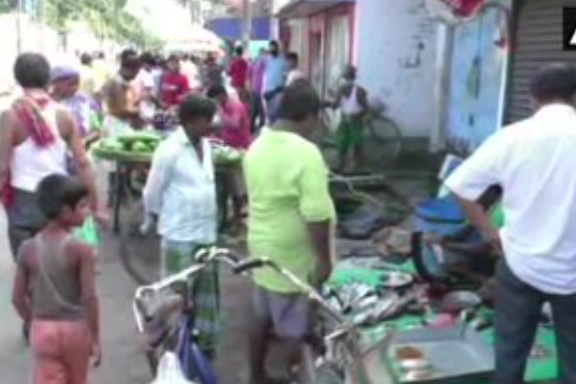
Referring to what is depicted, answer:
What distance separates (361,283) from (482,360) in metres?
1.96

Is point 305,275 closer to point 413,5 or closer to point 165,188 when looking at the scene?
point 165,188

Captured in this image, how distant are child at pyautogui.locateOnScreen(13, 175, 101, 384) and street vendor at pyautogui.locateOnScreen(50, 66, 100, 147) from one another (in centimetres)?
257

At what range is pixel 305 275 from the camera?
185 inches

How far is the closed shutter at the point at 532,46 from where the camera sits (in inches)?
375

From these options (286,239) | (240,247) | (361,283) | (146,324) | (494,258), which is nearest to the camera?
(146,324)

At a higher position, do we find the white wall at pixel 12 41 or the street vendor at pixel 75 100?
the street vendor at pixel 75 100

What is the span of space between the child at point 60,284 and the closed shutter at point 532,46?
606cm

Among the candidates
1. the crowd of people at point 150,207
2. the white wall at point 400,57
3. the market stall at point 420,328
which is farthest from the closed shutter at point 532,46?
the white wall at point 400,57

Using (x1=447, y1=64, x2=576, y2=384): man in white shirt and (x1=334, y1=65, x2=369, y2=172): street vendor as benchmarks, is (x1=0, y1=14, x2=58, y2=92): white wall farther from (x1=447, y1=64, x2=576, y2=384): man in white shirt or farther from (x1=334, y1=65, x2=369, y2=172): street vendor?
(x1=447, y1=64, x2=576, y2=384): man in white shirt

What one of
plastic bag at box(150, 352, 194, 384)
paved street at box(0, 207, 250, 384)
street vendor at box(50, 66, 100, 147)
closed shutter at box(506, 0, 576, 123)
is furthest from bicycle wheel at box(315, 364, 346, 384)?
closed shutter at box(506, 0, 576, 123)

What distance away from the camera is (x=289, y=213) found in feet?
15.1

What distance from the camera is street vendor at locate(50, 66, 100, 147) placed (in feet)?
22.5

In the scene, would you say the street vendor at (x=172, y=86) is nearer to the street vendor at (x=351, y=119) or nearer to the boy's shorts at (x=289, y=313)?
the street vendor at (x=351, y=119)

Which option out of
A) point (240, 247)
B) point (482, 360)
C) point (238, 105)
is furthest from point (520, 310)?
point (238, 105)
